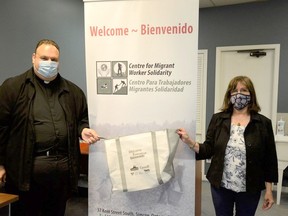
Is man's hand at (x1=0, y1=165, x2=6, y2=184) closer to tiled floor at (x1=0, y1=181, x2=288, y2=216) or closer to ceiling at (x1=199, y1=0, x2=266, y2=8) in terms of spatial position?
tiled floor at (x1=0, y1=181, x2=288, y2=216)

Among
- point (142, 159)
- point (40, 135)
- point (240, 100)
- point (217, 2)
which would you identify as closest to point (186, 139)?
point (142, 159)

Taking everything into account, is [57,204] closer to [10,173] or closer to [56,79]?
[10,173]

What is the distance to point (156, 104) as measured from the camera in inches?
72.4

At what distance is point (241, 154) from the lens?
5.67 feet

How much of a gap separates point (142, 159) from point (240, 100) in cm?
71

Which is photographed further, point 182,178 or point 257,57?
point 257,57

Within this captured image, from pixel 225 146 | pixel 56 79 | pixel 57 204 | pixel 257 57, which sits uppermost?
pixel 257 57

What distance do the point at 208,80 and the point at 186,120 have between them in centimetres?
275

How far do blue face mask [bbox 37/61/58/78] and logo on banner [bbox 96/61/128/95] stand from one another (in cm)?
29

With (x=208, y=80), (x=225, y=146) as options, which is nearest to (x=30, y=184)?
(x=225, y=146)

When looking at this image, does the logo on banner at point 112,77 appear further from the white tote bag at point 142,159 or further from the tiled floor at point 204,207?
the tiled floor at point 204,207

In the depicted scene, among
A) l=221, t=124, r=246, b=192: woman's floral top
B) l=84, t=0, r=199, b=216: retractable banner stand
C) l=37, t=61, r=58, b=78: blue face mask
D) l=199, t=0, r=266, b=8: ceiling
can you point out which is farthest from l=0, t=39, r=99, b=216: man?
l=199, t=0, r=266, b=8: ceiling

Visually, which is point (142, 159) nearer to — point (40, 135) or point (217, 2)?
point (40, 135)

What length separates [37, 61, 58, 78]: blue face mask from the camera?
173cm
